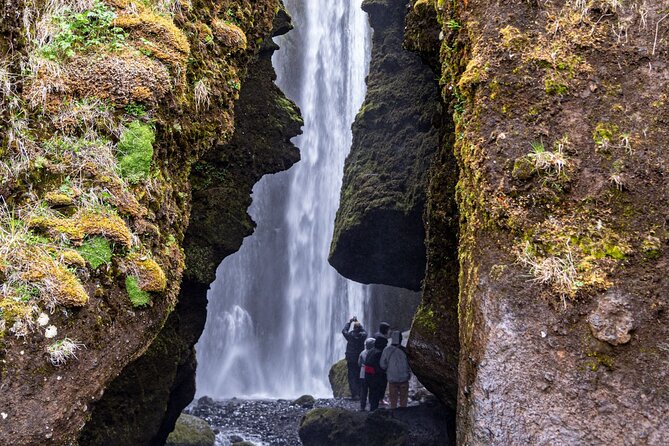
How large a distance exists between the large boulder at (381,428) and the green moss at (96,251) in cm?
733

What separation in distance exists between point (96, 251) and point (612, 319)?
13.6ft

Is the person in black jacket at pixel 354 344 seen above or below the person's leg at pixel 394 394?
above

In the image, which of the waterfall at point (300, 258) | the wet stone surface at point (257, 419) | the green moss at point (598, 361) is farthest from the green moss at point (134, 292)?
the waterfall at point (300, 258)

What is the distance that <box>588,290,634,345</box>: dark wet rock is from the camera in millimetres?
Result: 4152

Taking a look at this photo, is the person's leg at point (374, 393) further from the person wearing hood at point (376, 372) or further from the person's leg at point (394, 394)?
the person's leg at point (394, 394)

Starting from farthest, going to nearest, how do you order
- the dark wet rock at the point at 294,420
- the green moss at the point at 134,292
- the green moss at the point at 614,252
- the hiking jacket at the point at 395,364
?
1. the hiking jacket at the point at 395,364
2. the dark wet rock at the point at 294,420
3. the green moss at the point at 134,292
4. the green moss at the point at 614,252

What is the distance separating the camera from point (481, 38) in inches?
217

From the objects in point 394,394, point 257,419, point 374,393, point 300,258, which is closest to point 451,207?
A: point 394,394

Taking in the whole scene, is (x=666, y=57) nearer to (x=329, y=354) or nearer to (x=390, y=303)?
(x=390, y=303)

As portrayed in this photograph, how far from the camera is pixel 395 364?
11398mm

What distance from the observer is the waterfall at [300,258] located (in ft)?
87.9

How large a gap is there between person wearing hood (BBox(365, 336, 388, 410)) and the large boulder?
847 millimetres

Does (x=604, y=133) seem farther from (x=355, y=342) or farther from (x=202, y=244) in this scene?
(x=355, y=342)

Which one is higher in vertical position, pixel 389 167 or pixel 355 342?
pixel 389 167
